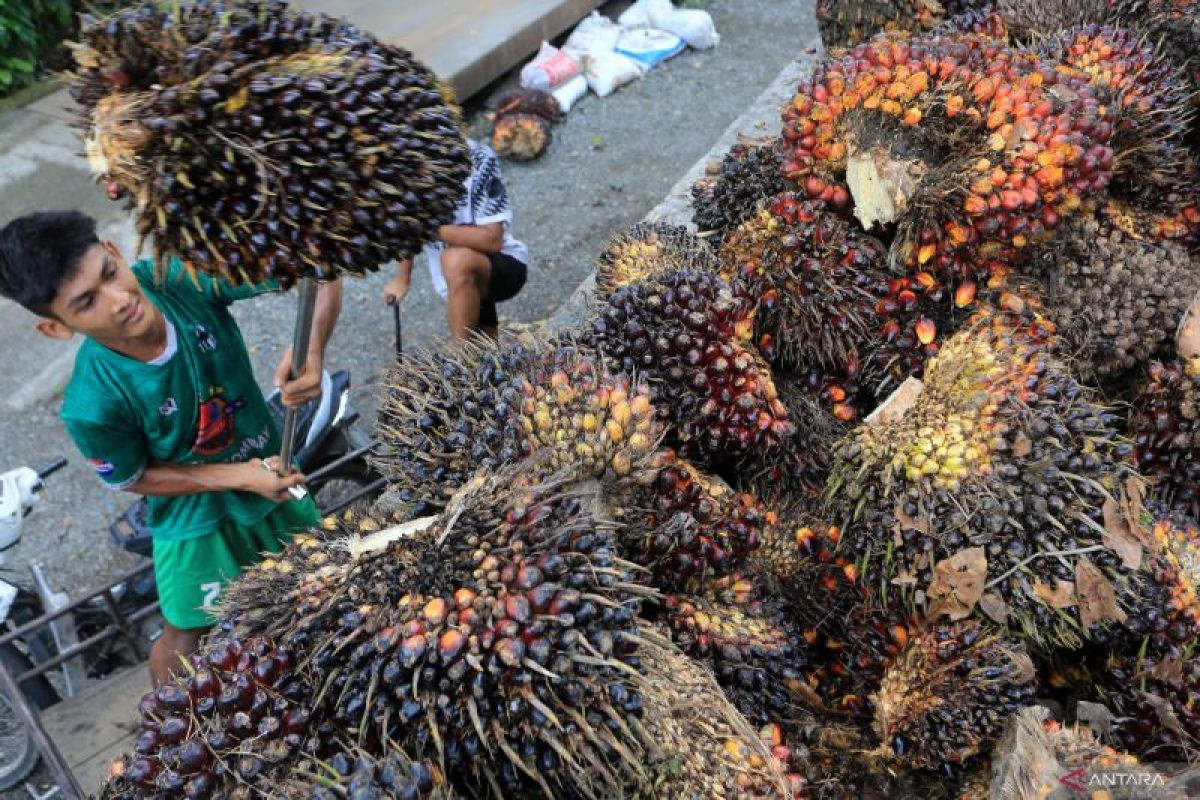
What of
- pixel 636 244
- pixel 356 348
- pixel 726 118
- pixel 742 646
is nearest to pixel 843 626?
pixel 742 646

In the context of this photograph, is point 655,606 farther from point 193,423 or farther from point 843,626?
point 193,423

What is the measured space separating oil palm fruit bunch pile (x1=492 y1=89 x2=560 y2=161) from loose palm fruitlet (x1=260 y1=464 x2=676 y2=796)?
19.1ft

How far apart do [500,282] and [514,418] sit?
2.91m

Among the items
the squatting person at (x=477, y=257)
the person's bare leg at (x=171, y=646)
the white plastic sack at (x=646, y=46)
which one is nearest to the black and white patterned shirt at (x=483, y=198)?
the squatting person at (x=477, y=257)

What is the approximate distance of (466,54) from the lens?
23.4ft

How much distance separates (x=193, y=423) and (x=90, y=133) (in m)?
1.62

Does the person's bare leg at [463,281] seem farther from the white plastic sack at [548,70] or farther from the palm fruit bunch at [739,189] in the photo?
the white plastic sack at [548,70]

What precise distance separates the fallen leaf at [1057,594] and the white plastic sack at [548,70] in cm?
637

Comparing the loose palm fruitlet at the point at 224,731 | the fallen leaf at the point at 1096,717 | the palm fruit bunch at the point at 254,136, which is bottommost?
the fallen leaf at the point at 1096,717

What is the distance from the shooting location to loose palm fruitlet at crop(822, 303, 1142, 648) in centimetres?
173

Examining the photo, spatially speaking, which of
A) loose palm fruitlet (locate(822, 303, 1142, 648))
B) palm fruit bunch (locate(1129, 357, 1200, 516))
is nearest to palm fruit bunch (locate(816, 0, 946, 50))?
palm fruit bunch (locate(1129, 357, 1200, 516))

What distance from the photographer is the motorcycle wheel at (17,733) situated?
3.11m

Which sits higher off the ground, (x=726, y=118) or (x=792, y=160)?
(x=792, y=160)

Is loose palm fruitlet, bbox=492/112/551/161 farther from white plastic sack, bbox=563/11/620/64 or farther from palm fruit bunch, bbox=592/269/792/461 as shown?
palm fruit bunch, bbox=592/269/792/461
